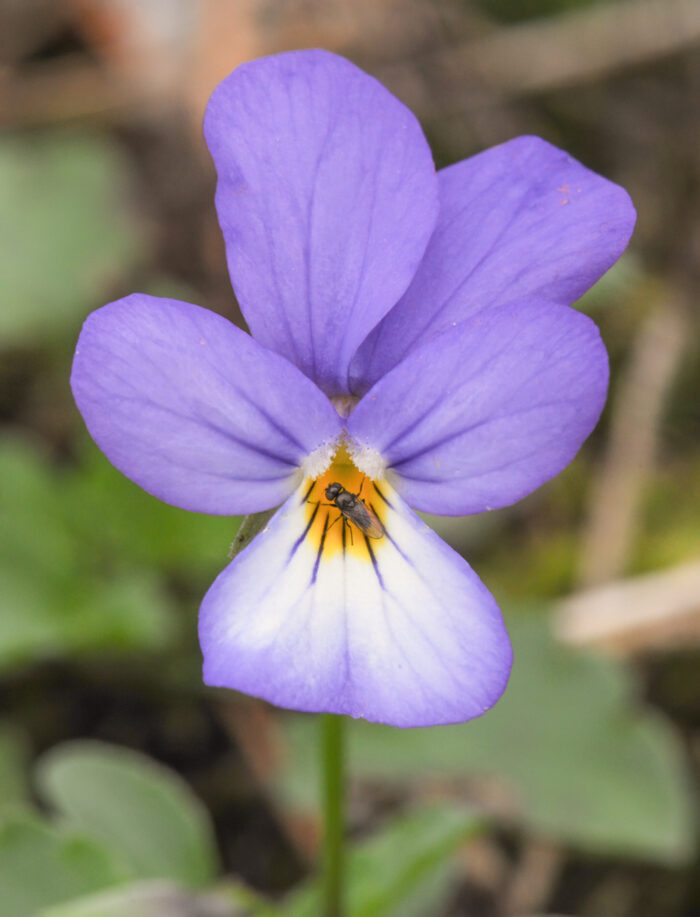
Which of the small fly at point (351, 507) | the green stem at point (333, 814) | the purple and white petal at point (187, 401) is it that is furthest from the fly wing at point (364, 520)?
the green stem at point (333, 814)

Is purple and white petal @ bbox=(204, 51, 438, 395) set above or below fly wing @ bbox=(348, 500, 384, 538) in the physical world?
above

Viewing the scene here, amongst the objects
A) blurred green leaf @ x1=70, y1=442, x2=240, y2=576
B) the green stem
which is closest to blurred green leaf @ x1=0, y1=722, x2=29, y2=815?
blurred green leaf @ x1=70, y1=442, x2=240, y2=576

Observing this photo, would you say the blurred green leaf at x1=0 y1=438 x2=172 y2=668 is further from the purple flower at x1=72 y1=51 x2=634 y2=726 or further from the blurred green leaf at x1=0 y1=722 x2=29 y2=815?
the purple flower at x1=72 y1=51 x2=634 y2=726

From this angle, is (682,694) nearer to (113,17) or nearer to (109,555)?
(109,555)

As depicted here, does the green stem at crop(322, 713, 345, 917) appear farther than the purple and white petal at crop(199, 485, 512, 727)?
Yes

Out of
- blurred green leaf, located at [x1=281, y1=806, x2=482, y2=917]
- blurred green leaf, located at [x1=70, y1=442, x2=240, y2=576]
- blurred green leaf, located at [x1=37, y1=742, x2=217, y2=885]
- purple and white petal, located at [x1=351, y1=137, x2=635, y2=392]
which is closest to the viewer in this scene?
purple and white petal, located at [x1=351, y1=137, x2=635, y2=392]

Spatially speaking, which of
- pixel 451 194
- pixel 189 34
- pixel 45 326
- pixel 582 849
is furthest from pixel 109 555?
pixel 189 34
